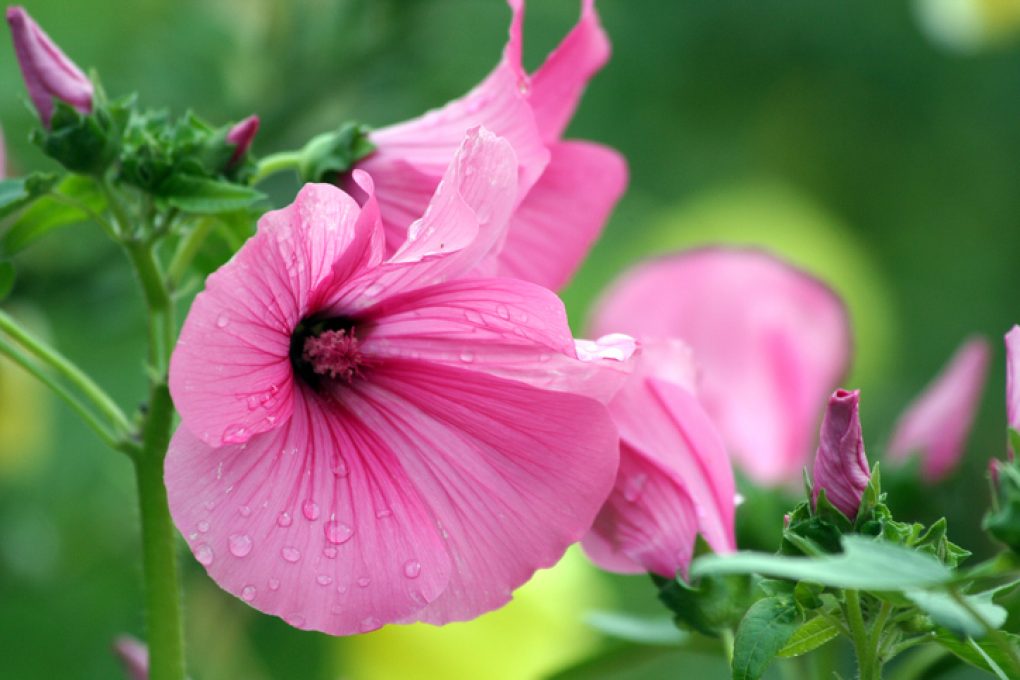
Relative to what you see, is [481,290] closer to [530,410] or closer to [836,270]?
[530,410]

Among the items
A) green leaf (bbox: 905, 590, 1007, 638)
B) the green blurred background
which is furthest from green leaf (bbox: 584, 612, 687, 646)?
green leaf (bbox: 905, 590, 1007, 638)

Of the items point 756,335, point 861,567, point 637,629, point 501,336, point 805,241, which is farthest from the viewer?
point 805,241

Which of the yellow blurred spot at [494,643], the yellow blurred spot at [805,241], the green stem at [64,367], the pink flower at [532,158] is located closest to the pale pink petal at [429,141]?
the pink flower at [532,158]

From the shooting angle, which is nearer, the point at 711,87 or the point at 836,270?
the point at 836,270

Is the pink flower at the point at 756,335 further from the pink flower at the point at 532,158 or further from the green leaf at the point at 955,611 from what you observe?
the green leaf at the point at 955,611

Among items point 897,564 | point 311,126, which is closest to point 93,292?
point 311,126

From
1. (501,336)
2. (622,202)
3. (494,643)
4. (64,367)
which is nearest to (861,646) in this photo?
(501,336)

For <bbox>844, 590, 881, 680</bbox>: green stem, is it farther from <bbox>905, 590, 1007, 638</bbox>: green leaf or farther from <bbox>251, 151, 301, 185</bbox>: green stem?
<bbox>251, 151, 301, 185</bbox>: green stem

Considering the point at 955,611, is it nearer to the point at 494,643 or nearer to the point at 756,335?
the point at 756,335
